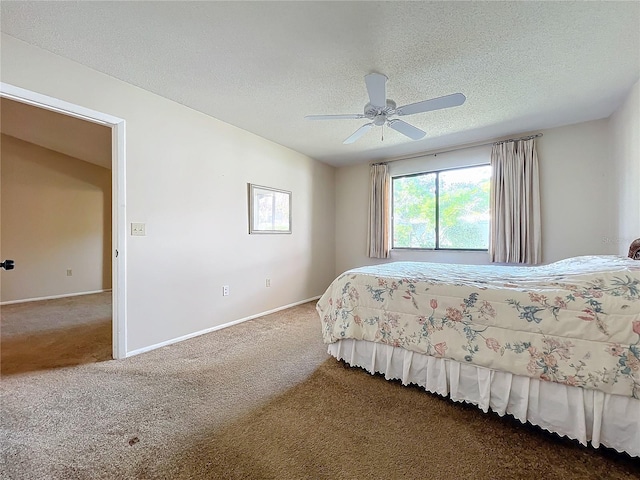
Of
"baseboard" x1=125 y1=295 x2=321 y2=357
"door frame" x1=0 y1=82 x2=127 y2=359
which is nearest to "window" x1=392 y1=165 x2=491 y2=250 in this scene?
"baseboard" x1=125 y1=295 x2=321 y2=357

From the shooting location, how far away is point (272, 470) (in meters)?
1.23

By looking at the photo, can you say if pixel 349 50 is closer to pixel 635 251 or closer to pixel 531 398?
pixel 531 398

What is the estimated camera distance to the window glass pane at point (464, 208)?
3.83 metres

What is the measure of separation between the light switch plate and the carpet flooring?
111 cm

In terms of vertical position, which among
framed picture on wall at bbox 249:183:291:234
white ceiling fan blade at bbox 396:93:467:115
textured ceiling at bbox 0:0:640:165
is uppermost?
textured ceiling at bbox 0:0:640:165

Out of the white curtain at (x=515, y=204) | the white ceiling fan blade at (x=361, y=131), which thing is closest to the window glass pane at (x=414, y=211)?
the white curtain at (x=515, y=204)

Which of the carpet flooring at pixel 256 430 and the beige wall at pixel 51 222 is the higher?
the beige wall at pixel 51 222

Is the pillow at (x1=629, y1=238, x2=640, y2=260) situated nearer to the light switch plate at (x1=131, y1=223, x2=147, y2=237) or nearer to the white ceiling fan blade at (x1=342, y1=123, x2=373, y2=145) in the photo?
the white ceiling fan blade at (x1=342, y1=123, x2=373, y2=145)

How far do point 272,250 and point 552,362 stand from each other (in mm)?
3189

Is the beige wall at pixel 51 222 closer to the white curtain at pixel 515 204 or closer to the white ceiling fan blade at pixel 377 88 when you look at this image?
the white ceiling fan blade at pixel 377 88

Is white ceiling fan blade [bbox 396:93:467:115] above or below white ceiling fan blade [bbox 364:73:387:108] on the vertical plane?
below

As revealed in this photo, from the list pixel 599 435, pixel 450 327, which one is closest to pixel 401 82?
pixel 450 327

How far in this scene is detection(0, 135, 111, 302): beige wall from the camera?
4402 mm

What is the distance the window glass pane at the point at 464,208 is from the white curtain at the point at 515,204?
0.19 m
